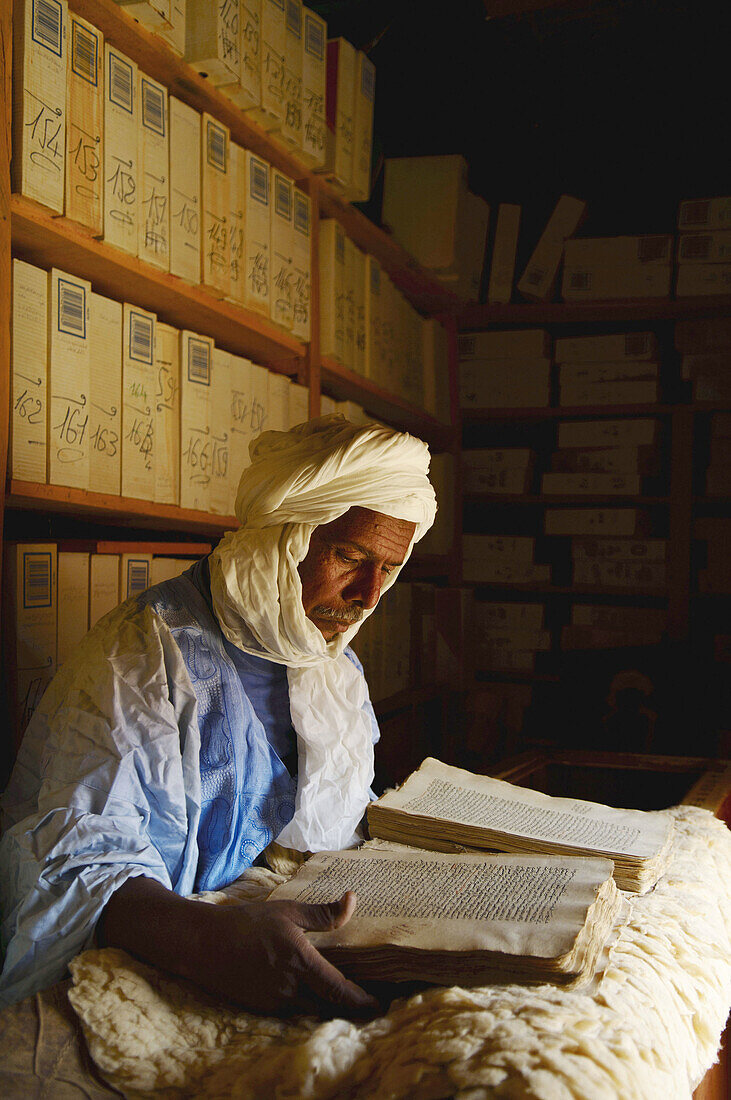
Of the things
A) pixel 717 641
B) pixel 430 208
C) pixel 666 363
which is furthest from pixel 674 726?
pixel 430 208

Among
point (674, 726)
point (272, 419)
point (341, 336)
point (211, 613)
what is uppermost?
point (341, 336)

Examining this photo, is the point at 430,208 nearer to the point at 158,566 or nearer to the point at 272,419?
the point at 272,419

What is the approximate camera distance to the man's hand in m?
0.61

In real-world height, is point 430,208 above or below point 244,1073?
above

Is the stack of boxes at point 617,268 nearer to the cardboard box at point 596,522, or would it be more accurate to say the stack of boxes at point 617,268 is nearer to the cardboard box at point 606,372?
the cardboard box at point 606,372

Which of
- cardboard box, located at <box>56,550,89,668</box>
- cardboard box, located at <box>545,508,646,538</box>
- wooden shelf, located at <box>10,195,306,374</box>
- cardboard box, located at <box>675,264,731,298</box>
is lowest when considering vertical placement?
cardboard box, located at <box>56,550,89,668</box>

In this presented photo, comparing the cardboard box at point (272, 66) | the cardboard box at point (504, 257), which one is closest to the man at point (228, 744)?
the cardboard box at point (272, 66)

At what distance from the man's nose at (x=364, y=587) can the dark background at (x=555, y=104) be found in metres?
2.27

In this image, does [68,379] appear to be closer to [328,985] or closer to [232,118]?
[232,118]

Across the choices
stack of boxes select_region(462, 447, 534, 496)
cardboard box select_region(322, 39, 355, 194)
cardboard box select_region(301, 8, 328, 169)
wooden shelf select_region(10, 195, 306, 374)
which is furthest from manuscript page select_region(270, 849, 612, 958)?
stack of boxes select_region(462, 447, 534, 496)

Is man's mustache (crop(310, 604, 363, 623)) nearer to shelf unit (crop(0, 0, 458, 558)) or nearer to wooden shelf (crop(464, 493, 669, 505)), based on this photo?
shelf unit (crop(0, 0, 458, 558))

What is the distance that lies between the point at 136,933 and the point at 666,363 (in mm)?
3010

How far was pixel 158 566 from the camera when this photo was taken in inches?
60.8

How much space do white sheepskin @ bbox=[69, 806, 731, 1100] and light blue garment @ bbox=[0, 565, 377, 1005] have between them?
81mm
